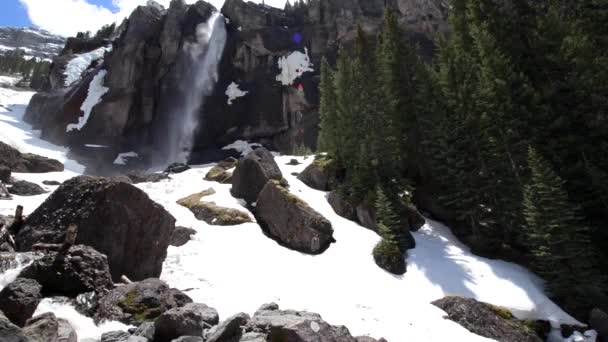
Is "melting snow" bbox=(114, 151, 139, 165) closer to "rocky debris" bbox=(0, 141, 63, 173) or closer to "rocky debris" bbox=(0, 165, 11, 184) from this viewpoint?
"rocky debris" bbox=(0, 141, 63, 173)

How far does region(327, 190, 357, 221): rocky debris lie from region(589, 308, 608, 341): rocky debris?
12200 mm

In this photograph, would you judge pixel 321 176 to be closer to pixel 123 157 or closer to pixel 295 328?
pixel 295 328

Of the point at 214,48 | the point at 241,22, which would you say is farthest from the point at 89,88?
the point at 241,22

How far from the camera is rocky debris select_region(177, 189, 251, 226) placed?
2041cm

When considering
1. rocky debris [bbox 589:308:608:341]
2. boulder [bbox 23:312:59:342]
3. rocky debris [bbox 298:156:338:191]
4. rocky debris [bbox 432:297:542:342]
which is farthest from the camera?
rocky debris [bbox 298:156:338:191]

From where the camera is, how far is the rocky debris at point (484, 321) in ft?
40.9

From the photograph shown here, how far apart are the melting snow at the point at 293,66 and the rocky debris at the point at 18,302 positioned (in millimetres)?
58774

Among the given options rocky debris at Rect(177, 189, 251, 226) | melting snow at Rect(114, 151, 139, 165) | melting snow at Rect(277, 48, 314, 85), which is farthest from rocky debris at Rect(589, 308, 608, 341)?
melting snow at Rect(114, 151, 139, 165)

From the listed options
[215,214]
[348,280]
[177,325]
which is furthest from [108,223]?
[215,214]

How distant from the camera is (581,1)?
21.8 metres

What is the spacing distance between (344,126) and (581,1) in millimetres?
16249

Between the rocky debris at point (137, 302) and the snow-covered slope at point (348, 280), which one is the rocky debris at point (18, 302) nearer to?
the snow-covered slope at point (348, 280)

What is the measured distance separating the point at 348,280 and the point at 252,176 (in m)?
11.4

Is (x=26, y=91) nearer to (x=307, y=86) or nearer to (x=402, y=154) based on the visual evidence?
(x=307, y=86)
